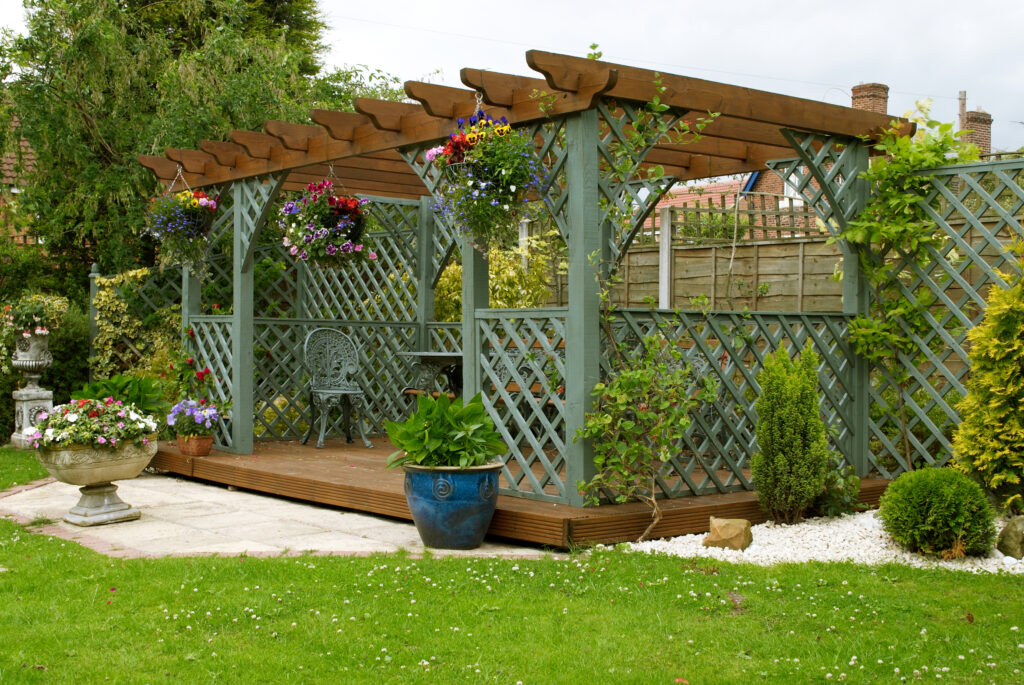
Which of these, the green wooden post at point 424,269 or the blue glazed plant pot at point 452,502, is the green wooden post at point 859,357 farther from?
the green wooden post at point 424,269

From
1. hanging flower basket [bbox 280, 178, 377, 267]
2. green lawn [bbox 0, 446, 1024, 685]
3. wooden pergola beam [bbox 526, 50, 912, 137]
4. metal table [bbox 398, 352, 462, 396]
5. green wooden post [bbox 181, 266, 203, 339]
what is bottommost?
green lawn [bbox 0, 446, 1024, 685]

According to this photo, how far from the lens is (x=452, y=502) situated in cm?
493

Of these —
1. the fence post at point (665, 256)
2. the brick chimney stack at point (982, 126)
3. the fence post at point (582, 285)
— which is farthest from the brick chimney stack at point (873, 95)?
the fence post at point (582, 285)

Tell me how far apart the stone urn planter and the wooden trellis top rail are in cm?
228

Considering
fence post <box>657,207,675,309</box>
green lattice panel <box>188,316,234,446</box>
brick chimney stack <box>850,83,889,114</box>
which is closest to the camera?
green lattice panel <box>188,316,234,446</box>

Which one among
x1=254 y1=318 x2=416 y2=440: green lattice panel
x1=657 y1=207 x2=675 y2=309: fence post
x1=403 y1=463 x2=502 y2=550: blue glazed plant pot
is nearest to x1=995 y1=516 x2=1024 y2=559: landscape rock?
x1=403 y1=463 x2=502 y2=550: blue glazed plant pot

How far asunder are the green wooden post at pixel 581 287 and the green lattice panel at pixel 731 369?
217mm

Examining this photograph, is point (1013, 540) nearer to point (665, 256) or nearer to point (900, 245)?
point (900, 245)

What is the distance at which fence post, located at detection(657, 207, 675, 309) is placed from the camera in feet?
33.4

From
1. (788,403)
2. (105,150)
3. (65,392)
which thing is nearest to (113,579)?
(788,403)

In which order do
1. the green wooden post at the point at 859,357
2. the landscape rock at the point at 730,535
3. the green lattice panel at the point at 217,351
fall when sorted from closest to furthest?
the landscape rock at the point at 730,535 < the green wooden post at the point at 859,357 < the green lattice panel at the point at 217,351

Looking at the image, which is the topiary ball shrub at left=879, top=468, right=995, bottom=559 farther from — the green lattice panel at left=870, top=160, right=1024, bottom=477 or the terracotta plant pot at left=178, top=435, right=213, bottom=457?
the terracotta plant pot at left=178, top=435, right=213, bottom=457

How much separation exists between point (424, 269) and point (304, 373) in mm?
1419

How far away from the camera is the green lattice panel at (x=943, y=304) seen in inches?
228
